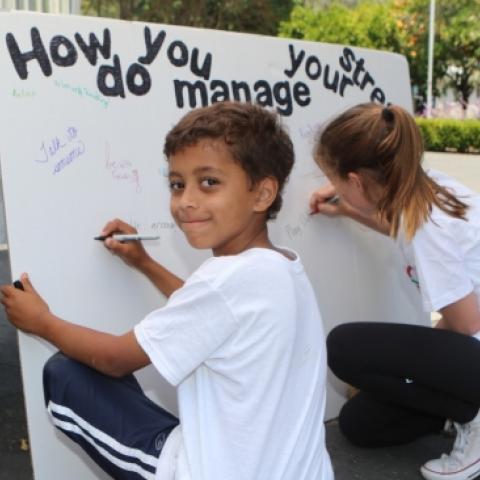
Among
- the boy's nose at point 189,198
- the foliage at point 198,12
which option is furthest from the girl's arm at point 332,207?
the foliage at point 198,12

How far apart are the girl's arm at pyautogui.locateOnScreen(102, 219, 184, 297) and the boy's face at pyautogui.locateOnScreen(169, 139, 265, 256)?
500mm

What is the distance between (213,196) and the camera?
5.44 ft

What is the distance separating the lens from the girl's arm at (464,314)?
2.33 metres

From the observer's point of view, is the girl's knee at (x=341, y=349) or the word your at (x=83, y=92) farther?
the girl's knee at (x=341, y=349)

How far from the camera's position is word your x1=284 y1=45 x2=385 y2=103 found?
2.71 m

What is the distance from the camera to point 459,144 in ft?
59.0

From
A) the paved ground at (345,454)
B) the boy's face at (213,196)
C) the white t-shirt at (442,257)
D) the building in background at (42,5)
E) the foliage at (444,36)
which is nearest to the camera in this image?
the boy's face at (213,196)

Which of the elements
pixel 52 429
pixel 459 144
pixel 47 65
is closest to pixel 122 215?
pixel 47 65

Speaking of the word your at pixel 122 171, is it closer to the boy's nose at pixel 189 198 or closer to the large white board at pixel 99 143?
the large white board at pixel 99 143

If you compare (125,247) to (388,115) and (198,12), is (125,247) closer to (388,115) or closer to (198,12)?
(388,115)

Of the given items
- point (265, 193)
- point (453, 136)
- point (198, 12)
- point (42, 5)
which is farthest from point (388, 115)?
point (198, 12)

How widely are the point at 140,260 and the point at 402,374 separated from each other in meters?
0.93

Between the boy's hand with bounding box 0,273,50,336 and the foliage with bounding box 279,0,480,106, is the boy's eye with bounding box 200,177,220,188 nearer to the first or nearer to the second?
the boy's hand with bounding box 0,273,50,336

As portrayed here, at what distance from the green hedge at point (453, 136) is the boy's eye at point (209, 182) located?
54.9 feet
